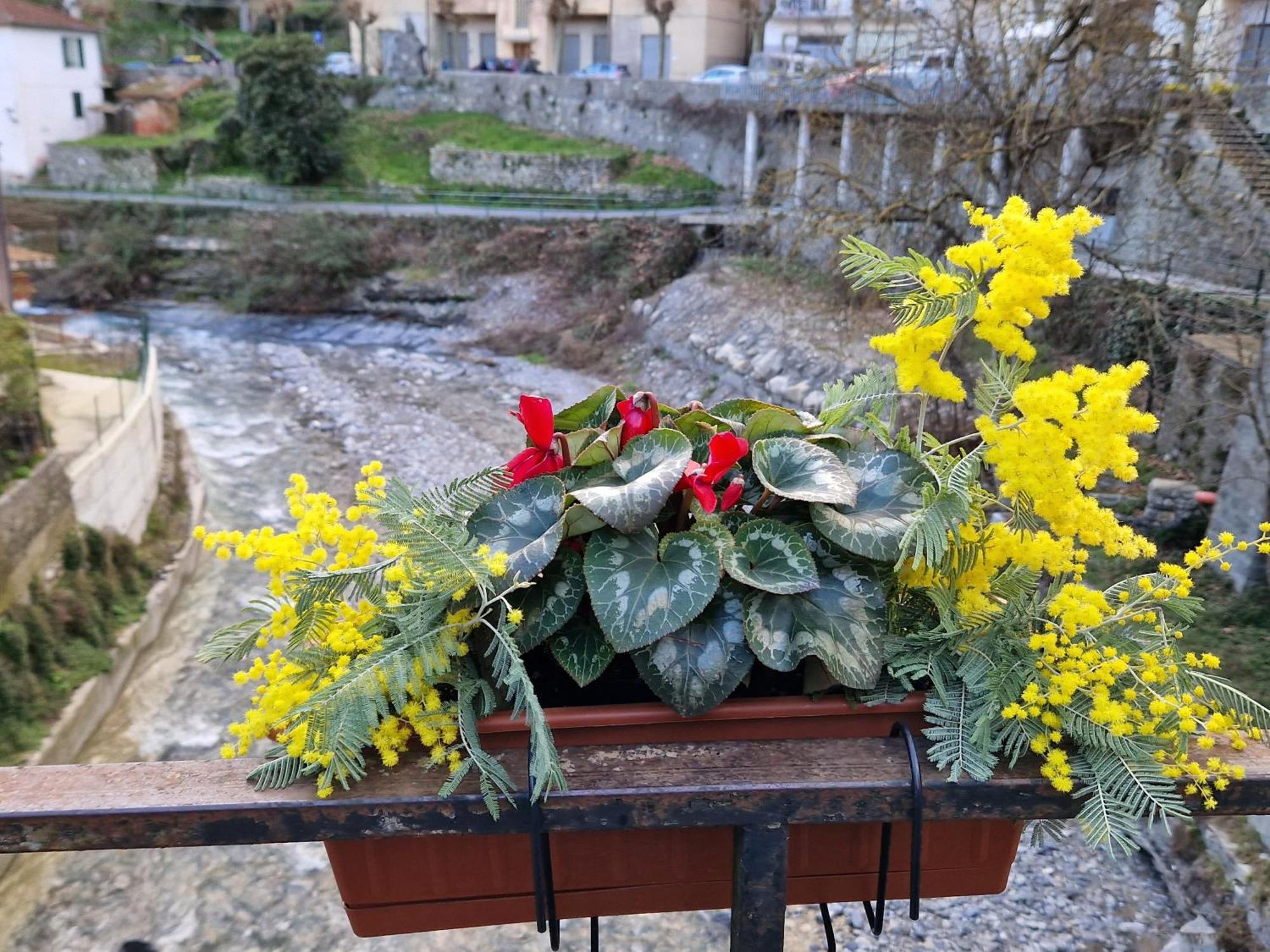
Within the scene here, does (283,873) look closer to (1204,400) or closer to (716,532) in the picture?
(716,532)

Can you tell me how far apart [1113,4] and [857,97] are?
4742mm

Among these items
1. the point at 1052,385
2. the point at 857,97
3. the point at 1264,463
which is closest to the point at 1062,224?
the point at 1052,385

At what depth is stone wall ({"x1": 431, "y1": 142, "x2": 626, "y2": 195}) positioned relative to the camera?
20234mm

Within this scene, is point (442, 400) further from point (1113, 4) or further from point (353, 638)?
point (353, 638)

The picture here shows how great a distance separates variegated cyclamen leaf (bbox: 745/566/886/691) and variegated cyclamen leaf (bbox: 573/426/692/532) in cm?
20

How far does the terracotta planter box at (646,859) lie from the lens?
123cm

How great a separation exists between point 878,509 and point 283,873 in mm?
5235

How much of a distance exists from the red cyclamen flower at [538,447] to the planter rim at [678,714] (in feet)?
1.09

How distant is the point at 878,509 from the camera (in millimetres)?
1318

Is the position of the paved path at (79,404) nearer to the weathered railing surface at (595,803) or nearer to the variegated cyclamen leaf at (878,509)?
the weathered railing surface at (595,803)

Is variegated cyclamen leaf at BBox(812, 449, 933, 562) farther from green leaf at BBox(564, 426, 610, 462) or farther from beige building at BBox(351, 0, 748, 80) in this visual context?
beige building at BBox(351, 0, 748, 80)

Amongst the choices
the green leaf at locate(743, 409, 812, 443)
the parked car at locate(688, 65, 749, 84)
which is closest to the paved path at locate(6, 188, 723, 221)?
the parked car at locate(688, 65, 749, 84)

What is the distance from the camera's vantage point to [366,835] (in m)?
1.11

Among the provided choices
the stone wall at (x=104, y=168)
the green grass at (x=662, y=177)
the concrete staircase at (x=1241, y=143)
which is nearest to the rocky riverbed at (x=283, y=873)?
the concrete staircase at (x=1241, y=143)
